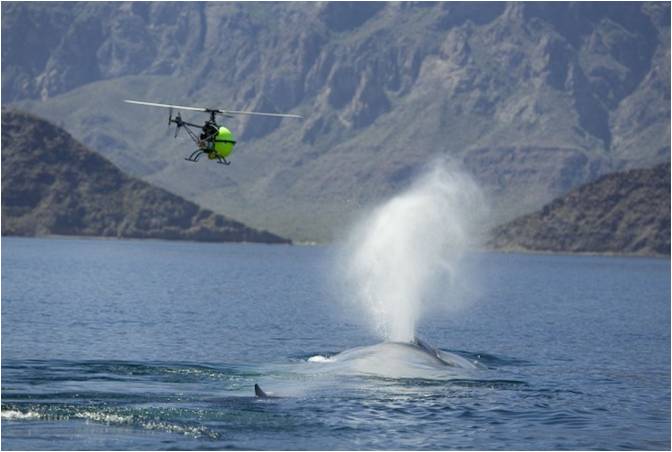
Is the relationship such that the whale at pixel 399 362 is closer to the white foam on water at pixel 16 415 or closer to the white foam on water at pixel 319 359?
the white foam on water at pixel 319 359

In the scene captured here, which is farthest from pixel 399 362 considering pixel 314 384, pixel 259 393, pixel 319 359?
pixel 259 393

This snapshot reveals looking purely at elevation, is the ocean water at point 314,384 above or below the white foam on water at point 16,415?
above

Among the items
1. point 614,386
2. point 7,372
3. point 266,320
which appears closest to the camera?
point 7,372

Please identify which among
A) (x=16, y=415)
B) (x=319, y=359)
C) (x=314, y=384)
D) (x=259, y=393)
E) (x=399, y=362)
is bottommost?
(x=16, y=415)

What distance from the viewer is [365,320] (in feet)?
438

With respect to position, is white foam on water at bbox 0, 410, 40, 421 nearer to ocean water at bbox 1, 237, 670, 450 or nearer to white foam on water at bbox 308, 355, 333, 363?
ocean water at bbox 1, 237, 670, 450

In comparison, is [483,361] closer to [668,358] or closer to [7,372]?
[668,358]

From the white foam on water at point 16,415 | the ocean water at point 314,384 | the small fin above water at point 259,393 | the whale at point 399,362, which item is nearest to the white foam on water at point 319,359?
the whale at point 399,362

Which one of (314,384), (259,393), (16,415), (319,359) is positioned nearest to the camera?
(16,415)

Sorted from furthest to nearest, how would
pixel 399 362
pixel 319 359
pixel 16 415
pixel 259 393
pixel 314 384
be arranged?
pixel 319 359 → pixel 399 362 → pixel 314 384 → pixel 259 393 → pixel 16 415

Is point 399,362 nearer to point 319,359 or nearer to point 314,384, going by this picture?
point 314,384

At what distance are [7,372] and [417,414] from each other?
25.5 meters

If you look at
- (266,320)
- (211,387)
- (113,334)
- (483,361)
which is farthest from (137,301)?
(211,387)

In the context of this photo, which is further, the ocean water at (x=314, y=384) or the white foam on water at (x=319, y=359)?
the white foam on water at (x=319, y=359)
